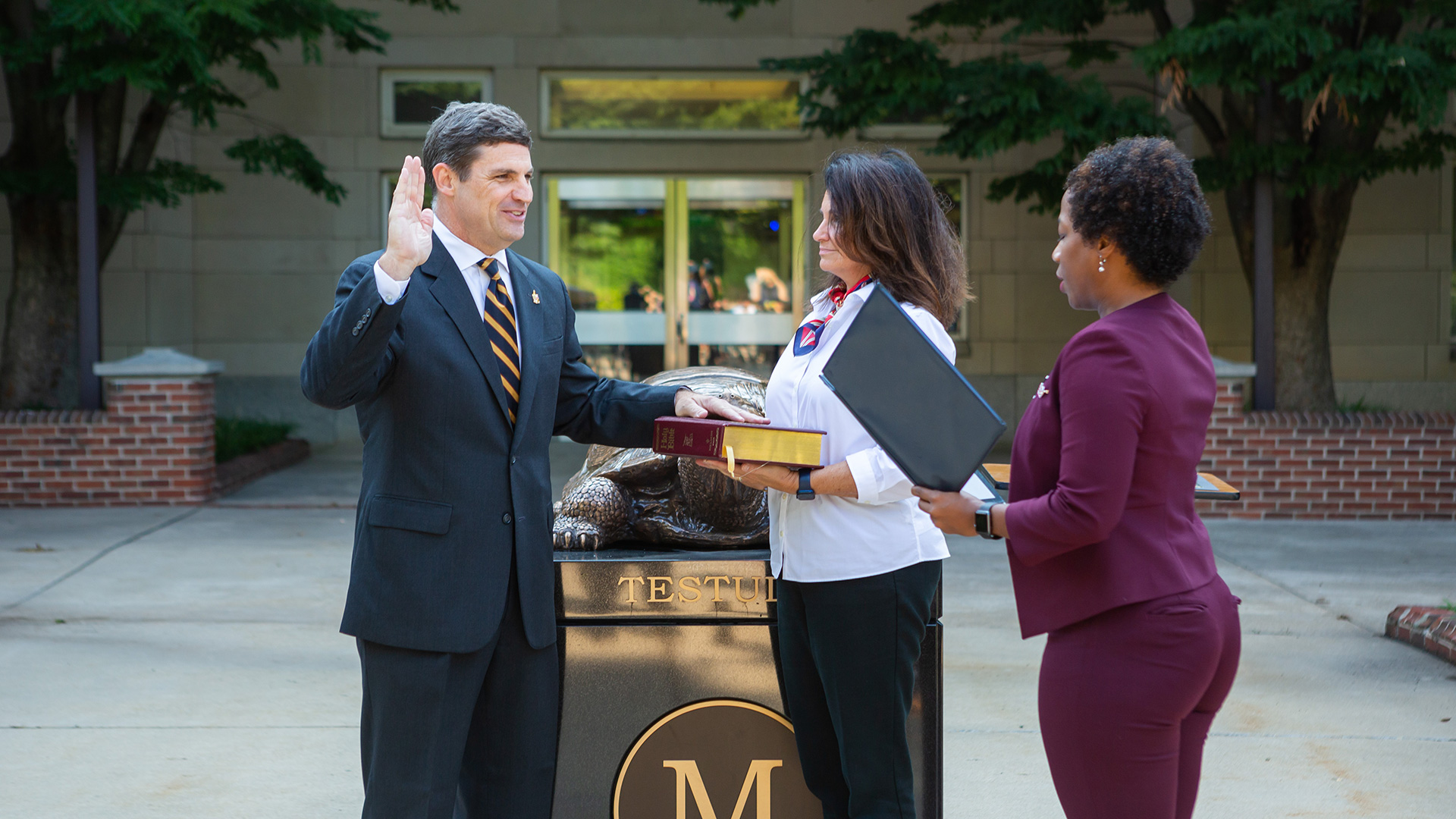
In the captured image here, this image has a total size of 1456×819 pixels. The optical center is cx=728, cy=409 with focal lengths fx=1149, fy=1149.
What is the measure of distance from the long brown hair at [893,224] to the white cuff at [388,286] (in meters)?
0.88

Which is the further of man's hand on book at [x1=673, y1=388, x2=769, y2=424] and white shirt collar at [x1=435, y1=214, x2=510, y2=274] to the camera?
man's hand on book at [x1=673, y1=388, x2=769, y2=424]

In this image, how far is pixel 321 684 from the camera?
4.77 meters

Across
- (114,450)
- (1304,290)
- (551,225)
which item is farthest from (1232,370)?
(114,450)

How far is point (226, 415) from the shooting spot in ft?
41.8

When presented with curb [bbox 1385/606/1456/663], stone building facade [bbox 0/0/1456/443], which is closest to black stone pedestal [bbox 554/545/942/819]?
curb [bbox 1385/606/1456/663]

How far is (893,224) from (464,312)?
91 cm

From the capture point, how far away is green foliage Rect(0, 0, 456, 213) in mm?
7980

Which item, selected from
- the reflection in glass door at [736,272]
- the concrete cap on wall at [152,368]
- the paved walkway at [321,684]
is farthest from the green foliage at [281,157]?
the reflection in glass door at [736,272]

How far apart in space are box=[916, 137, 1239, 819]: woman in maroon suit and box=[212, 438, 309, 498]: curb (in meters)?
8.66

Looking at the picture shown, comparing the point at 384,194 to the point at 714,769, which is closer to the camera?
the point at 714,769

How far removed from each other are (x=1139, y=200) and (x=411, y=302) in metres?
1.41

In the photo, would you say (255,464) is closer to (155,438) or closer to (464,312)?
(155,438)

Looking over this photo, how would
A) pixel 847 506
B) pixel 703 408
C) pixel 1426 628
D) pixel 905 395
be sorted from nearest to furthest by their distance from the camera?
pixel 905 395 → pixel 847 506 → pixel 703 408 → pixel 1426 628

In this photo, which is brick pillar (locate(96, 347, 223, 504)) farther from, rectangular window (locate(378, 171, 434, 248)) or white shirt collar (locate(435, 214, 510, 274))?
white shirt collar (locate(435, 214, 510, 274))
